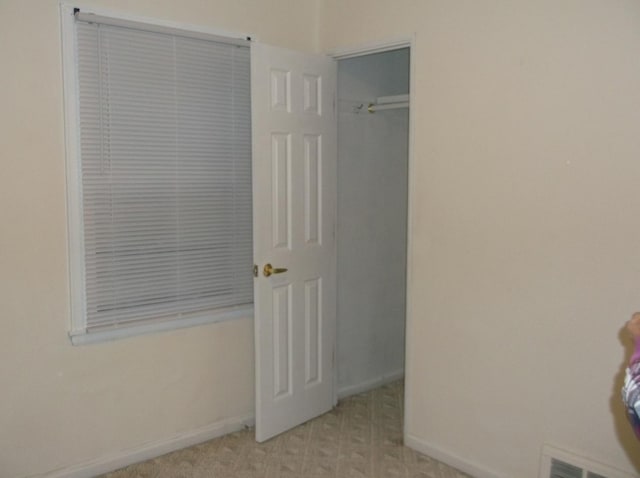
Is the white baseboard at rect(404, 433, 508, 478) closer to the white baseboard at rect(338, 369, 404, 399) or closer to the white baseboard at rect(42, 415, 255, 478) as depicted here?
the white baseboard at rect(338, 369, 404, 399)

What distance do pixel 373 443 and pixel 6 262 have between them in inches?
80.9

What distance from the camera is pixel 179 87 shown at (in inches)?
115

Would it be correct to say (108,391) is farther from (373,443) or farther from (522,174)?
(522,174)

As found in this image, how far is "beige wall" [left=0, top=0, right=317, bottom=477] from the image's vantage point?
2.48 m

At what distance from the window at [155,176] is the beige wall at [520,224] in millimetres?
929

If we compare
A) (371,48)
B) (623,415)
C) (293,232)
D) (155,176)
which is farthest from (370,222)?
(623,415)

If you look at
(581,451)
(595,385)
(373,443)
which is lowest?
(373,443)

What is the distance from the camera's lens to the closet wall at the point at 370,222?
3711 millimetres

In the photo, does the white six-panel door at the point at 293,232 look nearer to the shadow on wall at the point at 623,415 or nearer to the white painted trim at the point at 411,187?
the white painted trim at the point at 411,187

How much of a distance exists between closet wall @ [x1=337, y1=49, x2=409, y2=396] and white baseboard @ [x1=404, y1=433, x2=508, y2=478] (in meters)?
0.80

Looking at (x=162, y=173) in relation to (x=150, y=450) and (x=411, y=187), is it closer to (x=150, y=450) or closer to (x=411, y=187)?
(x=411, y=187)

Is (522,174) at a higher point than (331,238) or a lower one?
higher

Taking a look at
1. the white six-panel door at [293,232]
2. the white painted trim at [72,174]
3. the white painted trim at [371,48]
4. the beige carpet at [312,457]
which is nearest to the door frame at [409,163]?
the white painted trim at [371,48]

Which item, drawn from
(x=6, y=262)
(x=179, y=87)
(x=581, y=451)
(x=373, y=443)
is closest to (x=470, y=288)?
(x=581, y=451)
